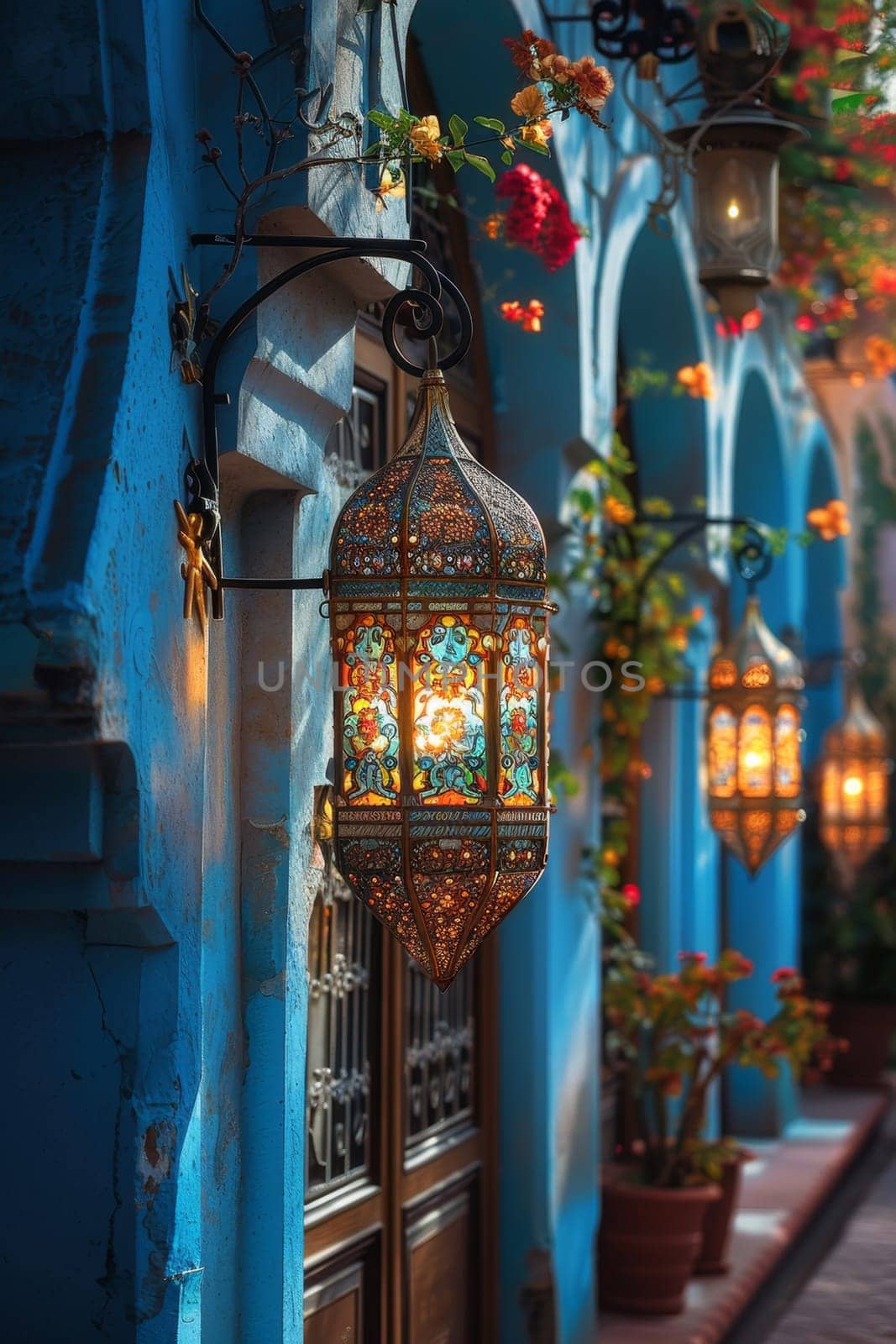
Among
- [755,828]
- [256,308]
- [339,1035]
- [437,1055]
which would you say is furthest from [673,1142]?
[256,308]

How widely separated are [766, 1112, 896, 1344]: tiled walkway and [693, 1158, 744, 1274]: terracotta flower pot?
13.0 inches

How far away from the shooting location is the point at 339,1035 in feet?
14.7

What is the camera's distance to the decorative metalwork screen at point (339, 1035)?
4.27 metres

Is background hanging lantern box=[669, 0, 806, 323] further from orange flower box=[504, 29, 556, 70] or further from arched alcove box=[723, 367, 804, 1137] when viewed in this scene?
arched alcove box=[723, 367, 804, 1137]

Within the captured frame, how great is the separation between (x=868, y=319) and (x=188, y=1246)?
1013 centimetres

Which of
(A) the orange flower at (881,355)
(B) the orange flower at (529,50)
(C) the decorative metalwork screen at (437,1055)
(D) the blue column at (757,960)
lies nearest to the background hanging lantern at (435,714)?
(B) the orange flower at (529,50)

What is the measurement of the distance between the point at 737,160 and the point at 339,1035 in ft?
8.22

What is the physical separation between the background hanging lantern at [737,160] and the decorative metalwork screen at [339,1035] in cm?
194

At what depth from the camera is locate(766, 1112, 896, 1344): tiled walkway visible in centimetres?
711

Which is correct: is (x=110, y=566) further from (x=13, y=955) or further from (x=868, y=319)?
(x=868, y=319)

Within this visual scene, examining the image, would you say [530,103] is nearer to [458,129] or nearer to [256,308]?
[458,129]

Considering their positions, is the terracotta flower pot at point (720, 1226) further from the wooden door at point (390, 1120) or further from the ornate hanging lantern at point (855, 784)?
the ornate hanging lantern at point (855, 784)

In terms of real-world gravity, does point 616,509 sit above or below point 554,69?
below

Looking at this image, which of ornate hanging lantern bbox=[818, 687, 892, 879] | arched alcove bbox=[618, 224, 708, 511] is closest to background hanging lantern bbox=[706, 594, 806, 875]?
arched alcove bbox=[618, 224, 708, 511]
